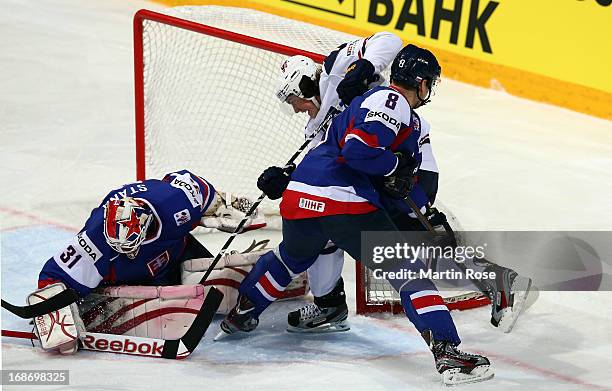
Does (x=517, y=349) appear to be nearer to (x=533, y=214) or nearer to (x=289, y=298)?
(x=289, y=298)

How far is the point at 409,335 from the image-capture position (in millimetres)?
4215

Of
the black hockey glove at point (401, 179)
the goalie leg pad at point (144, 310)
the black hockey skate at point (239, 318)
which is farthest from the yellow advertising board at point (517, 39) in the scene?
the goalie leg pad at point (144, 310)

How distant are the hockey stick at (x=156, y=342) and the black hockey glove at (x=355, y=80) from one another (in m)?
0.79

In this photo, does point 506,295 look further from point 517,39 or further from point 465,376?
point 517,39

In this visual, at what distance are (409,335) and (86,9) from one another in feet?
15.6

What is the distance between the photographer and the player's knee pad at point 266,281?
4.10 metres

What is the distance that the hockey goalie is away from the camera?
3975 millimetres

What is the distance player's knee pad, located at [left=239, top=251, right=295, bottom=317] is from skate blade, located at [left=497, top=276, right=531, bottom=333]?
27.8 inches

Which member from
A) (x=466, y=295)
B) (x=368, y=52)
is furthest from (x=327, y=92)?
(x=466, y=295)

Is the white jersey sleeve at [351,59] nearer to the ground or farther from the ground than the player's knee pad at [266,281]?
farther from the ground

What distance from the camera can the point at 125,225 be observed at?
396 centimetres

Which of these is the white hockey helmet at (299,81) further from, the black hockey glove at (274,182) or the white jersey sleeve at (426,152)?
the white jersey sleeve at (426,152)

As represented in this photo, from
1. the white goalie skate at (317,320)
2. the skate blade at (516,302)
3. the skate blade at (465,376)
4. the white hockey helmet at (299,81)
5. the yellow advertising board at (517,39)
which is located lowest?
the skate blade at (465,376)

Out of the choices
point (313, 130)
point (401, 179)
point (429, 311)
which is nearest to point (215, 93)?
point (313, 130)
